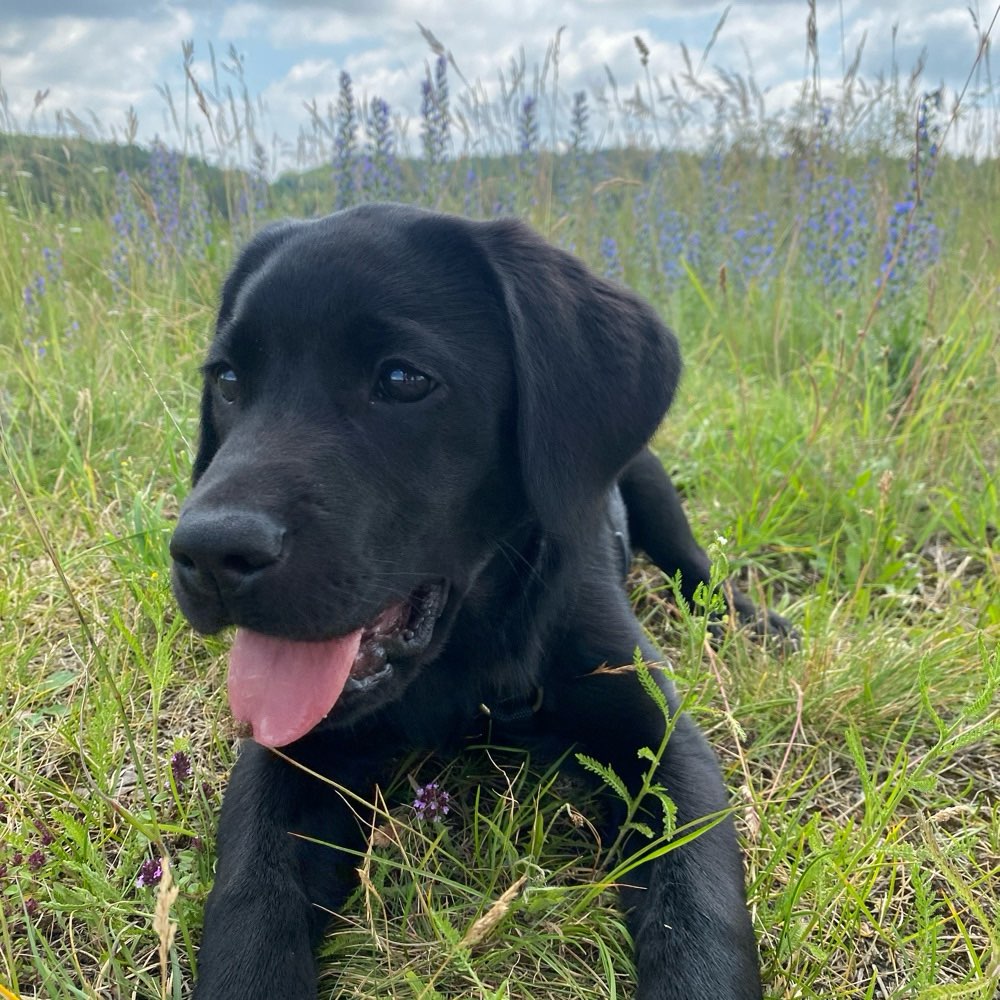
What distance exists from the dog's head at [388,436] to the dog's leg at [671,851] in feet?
0.93

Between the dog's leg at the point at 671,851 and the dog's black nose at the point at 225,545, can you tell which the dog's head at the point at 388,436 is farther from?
the dog's leg at the point at 671,851

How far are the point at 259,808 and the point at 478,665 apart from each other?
0.46 m

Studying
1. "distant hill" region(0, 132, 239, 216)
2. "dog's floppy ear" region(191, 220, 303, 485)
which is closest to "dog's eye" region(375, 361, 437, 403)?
"dog's floppy ear" region(191, 220, 303, 485)

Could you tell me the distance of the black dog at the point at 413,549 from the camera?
1304 millimetres

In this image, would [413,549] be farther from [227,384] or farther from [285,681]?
[227,384]

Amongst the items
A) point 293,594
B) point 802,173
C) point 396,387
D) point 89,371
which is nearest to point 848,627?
point 396,387

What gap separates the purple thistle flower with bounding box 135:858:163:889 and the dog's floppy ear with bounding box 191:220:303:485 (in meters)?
0.80

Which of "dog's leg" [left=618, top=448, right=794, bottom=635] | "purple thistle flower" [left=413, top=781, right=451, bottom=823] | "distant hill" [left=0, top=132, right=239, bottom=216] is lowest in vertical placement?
"dog's leg" [left=618, top=448, right=794, bottom=635]

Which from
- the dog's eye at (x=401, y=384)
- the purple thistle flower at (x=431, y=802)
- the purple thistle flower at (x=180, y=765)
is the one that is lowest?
the purple thistle flower at (x=431, y=802)

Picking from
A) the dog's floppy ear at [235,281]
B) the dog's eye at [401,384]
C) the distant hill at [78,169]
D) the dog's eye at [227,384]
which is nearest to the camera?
the dog's eye at [401,384]

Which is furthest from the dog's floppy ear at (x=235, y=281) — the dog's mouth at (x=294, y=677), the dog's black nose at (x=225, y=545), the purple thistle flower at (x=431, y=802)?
the purple thistle flower at (x=431, y=802)

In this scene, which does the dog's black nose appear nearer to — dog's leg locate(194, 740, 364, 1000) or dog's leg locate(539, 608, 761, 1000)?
dog's leg locate(194, 740, 364, 1000)

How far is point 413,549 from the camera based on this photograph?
1.49 metres

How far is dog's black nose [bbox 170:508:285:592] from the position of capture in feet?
3.95
